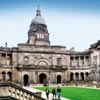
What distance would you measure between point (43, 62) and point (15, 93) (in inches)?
1963

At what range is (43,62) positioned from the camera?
254 ft

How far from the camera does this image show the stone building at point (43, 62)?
74.6 metres

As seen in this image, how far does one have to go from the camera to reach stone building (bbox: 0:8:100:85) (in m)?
74.6

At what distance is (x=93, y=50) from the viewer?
7819 cm

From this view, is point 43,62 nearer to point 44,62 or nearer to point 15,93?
point 44,62

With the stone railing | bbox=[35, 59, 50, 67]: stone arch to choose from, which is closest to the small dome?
bbox=[35, 59, 50, 67]: stone arch

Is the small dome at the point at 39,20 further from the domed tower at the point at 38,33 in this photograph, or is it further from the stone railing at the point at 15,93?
the stone railing at the point at 15,93

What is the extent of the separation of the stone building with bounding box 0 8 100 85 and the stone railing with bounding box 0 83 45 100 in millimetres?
46402

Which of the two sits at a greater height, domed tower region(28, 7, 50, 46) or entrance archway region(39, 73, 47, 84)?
domed tower region(28, 7, 50, 46)

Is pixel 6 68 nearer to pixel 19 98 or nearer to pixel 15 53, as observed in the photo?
pixel 15 53

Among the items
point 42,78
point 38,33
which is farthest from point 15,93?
point 38,33

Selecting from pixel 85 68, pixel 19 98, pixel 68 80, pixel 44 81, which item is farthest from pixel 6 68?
pixel 19 98

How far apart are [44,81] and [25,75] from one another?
6.09 meters

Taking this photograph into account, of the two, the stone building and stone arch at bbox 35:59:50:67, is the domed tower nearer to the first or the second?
the stone building
